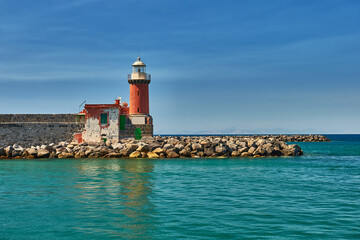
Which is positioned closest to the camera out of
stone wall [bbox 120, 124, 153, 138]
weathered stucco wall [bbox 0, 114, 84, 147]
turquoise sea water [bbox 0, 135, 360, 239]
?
turquoise sea water [bbox 0, 135, 360, 239]

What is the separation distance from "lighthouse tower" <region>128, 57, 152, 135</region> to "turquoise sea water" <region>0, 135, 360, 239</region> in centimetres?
1844

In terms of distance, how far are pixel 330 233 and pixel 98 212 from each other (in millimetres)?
5588

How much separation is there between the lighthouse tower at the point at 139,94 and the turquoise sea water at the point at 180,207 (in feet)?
60.5

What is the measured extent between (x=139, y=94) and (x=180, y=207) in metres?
25.8

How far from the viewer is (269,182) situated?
14.7 metres

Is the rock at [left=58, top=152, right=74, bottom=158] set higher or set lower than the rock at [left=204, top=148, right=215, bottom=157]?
lower

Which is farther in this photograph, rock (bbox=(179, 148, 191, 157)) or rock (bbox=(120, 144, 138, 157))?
rock (bbox=(179, 148, 191, 157))

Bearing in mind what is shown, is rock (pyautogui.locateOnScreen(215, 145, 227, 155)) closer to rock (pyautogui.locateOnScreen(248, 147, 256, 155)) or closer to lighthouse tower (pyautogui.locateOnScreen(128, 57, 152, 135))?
rock (pyautogui.locateOnScreen(248, 147, 256, 155))

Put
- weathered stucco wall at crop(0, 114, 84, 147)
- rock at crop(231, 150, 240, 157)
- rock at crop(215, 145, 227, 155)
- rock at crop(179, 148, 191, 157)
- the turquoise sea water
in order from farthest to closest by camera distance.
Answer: weathered stucco wall at crop(0, 114, 84, 147) < rock at crop(231, 150, 240, 157) < rock at crop(215, 145, 227, 155) < rock at crop(179, 148, 191, 157) < the turquoise sea water

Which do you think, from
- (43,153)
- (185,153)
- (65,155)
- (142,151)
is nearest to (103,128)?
(65,155)

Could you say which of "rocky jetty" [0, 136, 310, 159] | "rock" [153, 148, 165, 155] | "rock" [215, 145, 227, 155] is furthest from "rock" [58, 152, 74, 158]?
"rock" [215, 145, 227, 155]

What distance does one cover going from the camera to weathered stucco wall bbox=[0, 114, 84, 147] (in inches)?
1273

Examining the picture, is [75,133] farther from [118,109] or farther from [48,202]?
[48,202]

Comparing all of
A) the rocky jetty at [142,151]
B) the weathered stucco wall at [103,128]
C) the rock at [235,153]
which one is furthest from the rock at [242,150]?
the weathered stucco wall at [103,128]
